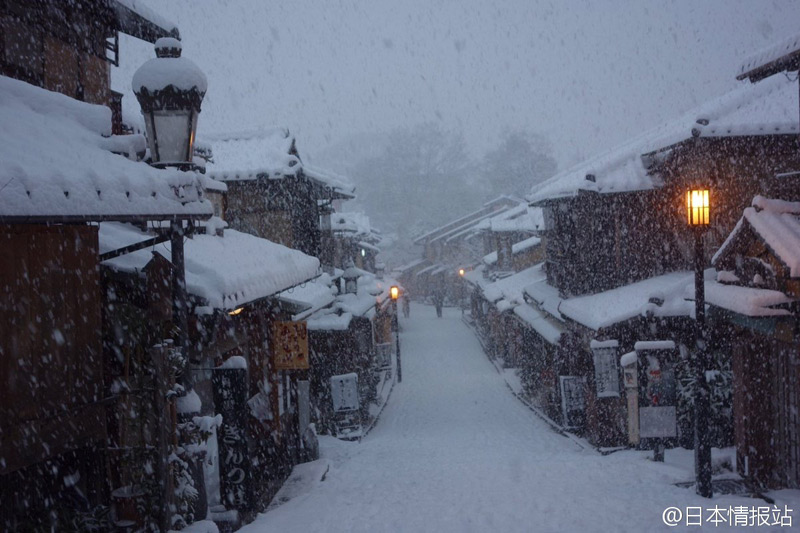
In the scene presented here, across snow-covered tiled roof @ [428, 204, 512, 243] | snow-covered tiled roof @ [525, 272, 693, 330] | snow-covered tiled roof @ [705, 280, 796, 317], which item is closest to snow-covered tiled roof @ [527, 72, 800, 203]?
snow-covered tiled roof @ [525, 272, 693, 330]

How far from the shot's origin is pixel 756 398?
431 inches

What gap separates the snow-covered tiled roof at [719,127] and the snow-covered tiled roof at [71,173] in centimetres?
1339

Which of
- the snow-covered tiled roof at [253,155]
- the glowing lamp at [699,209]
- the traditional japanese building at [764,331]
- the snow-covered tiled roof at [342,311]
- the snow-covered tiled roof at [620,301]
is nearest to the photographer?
the traditional japanese building at [764,331]

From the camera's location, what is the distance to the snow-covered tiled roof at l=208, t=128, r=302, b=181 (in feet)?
60.8

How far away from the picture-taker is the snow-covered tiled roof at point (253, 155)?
18.5 metres

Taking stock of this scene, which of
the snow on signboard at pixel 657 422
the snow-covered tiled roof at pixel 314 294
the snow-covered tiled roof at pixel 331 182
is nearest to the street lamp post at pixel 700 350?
the snow on signboard at pixel 657 422

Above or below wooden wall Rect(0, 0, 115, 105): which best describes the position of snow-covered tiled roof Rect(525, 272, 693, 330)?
below

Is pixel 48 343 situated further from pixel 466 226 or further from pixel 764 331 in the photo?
pixel 466 226

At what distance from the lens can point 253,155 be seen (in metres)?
19.7

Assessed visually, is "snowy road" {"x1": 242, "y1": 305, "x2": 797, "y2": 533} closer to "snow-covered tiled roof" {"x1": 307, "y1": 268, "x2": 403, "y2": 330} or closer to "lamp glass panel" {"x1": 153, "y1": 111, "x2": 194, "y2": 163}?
"snow-covered tiled roof" {"x1": 307, "y1": 268, "x2": 403, "y2": 330}

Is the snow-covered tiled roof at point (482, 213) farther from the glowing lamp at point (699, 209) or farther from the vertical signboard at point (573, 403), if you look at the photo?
the glowing lamp at point (699, 209)

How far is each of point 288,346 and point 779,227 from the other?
8973 millimetres

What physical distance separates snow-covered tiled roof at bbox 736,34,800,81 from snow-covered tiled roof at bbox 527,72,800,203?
3831 millimetres

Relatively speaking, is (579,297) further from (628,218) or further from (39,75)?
(39,75)
